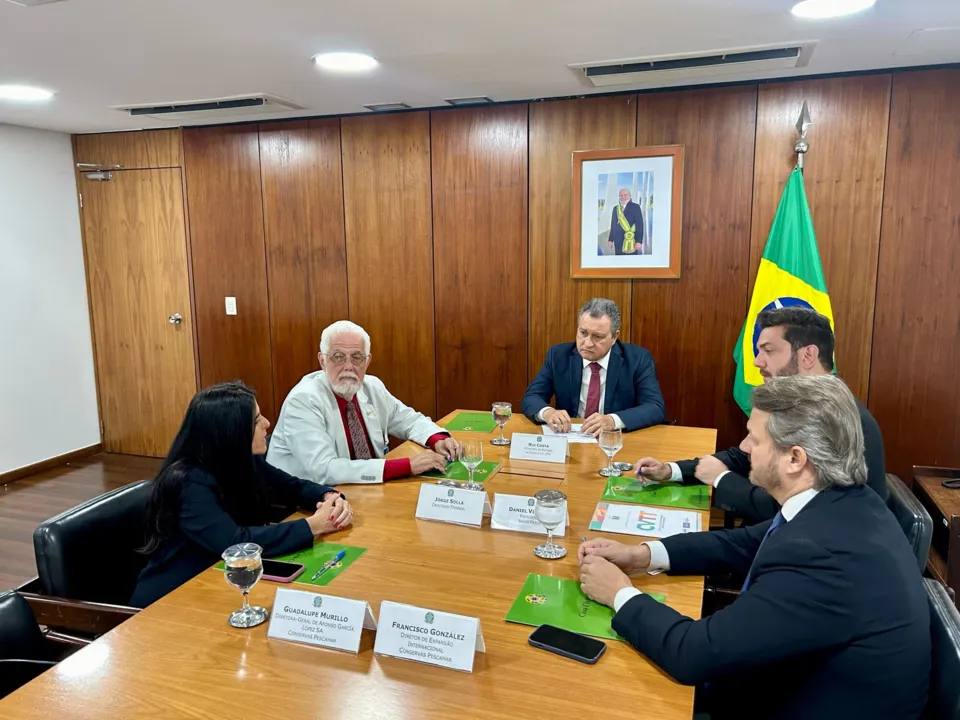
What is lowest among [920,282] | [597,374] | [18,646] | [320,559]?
[18,646]

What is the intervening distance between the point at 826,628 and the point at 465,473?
1.38m

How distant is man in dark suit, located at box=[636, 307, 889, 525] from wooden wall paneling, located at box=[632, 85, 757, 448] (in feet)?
→ 4.75

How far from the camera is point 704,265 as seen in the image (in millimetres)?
3865

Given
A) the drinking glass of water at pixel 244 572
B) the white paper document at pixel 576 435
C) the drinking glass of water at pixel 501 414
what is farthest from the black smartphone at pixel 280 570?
the white paper document at pixel 576 435

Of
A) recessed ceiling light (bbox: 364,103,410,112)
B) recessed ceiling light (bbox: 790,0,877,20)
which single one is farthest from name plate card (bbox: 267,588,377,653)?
recessed ceiling light (bbox: 364,103,410,112)

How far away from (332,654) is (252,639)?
181 mm

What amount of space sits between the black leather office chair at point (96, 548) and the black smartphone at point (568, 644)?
1.34m

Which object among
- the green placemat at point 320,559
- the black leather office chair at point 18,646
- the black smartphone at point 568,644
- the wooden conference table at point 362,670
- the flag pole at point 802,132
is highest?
the flag pole at point 802,132

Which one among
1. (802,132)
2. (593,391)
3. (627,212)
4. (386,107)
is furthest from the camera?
(386,107)

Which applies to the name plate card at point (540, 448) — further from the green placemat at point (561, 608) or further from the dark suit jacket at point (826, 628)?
the dark suit jacket at point (826, 628)

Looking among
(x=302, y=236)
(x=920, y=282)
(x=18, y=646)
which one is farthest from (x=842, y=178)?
(x=18, y=646)

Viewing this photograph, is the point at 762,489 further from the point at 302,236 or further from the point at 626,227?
the point at 302,236

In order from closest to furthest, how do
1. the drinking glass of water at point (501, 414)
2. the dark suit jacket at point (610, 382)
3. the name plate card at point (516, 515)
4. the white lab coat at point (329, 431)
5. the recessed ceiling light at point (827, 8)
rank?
the name plate card at point (516, 515) < the white lab coat at point (329, 431) < the recessed ceiling light at point (827, 8) < the drinking glass of water at point (501, 414) < the dark suit jacket at point (610, 382)

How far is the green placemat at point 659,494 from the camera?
204cm
